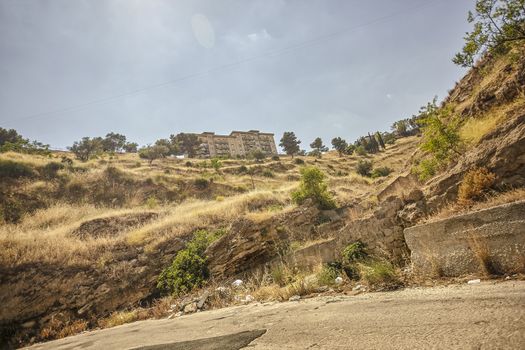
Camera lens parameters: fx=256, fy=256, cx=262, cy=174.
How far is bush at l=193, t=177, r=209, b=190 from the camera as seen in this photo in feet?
115

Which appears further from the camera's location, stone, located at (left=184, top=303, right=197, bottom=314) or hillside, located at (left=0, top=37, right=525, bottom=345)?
stone, located at (left=184, top=303, right=197, bottom=314)

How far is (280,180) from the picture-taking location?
142 ft

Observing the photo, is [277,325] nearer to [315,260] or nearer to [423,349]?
[423,349]

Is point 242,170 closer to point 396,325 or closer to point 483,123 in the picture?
point 483,123

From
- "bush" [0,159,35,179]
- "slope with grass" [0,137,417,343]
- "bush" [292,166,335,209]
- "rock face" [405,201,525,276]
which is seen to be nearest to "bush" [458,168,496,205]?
"rock face" [405,201,525,276]

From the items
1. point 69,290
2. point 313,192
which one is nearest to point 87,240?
point 69,290

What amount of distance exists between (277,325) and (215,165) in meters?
41.7

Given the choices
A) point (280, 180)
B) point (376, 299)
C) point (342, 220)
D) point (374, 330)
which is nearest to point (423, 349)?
point (374, 330)

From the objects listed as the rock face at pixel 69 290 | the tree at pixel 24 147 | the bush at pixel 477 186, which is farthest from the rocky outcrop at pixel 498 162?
the tree at pixel 24 147

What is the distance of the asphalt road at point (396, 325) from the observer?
6.98 ft

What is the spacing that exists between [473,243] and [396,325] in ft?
8.34

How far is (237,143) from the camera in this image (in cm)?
10256

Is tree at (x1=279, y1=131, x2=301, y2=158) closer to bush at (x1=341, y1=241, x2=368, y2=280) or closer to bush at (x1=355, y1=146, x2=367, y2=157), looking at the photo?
bush at (x1=355, y1=146, x2=367, y2=157)

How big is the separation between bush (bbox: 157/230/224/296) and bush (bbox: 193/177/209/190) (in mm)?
21890
